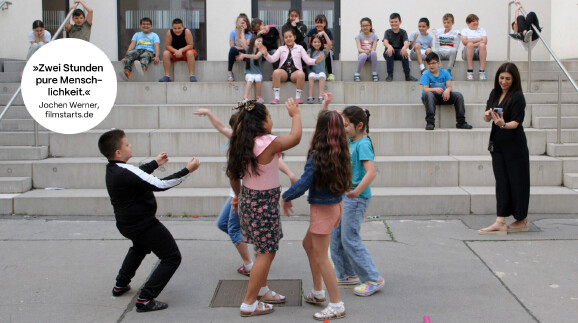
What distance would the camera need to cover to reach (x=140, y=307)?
192 inches

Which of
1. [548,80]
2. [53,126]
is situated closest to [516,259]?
[548,80]

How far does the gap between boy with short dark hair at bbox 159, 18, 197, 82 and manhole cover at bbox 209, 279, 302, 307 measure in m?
6.27

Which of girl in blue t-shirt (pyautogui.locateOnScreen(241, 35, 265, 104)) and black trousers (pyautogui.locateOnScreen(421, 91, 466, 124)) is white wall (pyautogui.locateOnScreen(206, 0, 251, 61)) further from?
black trousers (pyautogui.locateOnScreen(421, 91, 466, 124))

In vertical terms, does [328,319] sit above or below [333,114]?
below

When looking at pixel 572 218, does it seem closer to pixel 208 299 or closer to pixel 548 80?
pixel 548 80

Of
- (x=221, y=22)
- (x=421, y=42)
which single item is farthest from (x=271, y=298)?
(x=221, y=22)

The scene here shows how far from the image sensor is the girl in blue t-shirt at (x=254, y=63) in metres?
10.6

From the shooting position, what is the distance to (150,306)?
4910mm

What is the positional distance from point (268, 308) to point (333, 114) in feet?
5.23

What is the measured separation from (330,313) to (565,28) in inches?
441

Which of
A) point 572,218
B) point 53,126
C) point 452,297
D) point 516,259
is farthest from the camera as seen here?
point 53,126

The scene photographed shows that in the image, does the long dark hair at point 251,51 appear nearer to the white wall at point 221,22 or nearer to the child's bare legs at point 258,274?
the white wall at point 221,22

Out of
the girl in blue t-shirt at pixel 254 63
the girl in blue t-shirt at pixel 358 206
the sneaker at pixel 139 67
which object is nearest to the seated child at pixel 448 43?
the girl in blue t-shirt at pixel 254 63

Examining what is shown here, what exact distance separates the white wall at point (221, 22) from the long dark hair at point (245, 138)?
32.1 feet
